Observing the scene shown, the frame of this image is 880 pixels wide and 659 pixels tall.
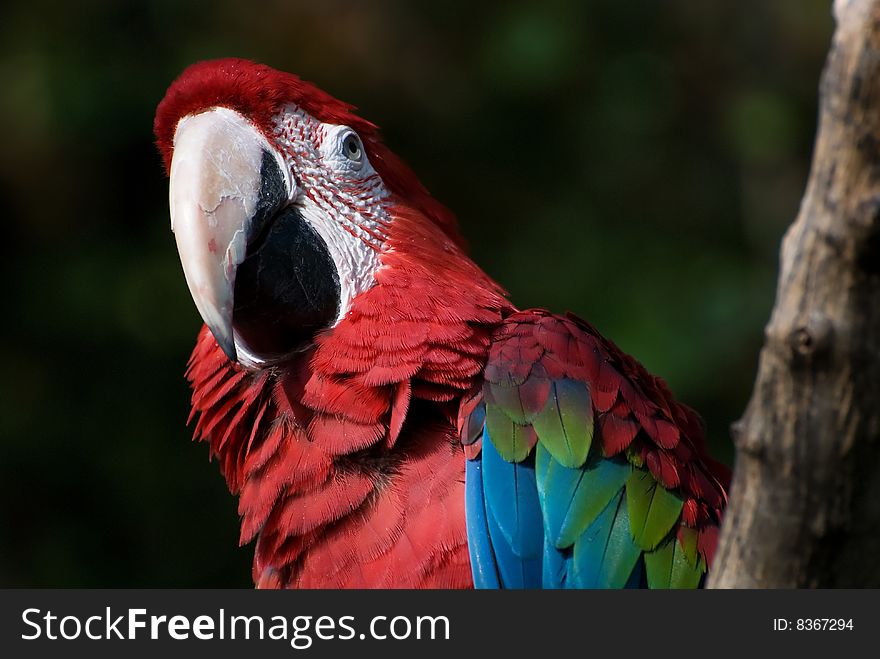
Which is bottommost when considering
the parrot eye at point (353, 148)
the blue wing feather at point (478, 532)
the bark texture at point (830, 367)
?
the blue wing feather at point (478, 532)

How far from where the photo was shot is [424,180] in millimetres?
3986

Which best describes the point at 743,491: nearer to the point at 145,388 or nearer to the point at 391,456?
the point at 391,456

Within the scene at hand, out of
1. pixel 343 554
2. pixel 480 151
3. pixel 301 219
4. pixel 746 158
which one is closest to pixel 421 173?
pixel 480 151

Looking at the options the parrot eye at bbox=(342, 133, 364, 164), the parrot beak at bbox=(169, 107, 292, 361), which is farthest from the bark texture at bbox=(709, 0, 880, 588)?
the parrot eye at bbox=(342, 133, 364, 164)

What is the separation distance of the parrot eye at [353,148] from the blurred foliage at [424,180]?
191cm

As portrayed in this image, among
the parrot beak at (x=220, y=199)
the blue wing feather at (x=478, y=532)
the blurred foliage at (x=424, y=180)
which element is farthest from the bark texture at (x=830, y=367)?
the blurred foliage at (x=424, y=180)

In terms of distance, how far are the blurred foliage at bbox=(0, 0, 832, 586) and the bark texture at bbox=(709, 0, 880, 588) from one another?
2.55 meters

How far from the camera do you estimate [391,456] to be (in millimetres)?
1548

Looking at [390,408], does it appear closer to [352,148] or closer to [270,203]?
[270,203]

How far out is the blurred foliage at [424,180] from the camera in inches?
139

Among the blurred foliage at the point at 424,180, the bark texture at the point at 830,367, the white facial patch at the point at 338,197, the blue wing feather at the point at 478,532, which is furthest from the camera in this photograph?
the blurred foliage at the point at 424,180

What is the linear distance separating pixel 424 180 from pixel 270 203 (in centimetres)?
243

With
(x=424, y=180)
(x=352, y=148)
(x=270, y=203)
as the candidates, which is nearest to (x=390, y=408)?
(x=270, y=203)

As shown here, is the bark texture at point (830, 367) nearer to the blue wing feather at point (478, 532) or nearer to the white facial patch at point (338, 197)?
the blue wing feather at point (478, 532)
